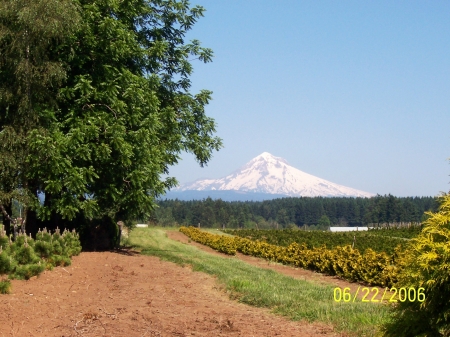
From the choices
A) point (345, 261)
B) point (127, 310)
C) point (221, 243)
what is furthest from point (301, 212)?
point (127, 310)

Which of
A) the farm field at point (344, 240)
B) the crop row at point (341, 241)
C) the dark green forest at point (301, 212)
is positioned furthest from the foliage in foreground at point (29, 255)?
the dark green forest at point (301, 212)

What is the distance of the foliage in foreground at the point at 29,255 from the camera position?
1025cm

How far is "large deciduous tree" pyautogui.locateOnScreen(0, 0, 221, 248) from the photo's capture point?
15680 mm

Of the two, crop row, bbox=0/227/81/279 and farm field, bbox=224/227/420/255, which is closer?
crop row, bbox=0/227/81/279

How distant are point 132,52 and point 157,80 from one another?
245 cm

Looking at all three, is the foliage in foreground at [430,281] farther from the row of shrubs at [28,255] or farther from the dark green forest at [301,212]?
the dark green forest at [301,212]

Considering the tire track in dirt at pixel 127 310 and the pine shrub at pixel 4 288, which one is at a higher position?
the pine shrub at pixel 4 288

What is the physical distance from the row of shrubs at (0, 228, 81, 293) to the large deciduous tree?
2655 millimetres

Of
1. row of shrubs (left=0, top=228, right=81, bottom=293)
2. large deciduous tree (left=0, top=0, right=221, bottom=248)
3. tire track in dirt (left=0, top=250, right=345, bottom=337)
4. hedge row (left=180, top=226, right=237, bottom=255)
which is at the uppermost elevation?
large deciduous tree (left=0, top=0, right=221, bottom=248)

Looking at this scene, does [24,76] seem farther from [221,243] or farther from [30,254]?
[221,243]

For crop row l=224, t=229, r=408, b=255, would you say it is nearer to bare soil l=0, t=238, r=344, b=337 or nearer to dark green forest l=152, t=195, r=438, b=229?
bare soil l=0, t=238, r=344, b=337

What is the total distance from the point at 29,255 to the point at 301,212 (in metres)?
153

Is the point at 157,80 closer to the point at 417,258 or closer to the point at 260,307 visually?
the point at 260,307

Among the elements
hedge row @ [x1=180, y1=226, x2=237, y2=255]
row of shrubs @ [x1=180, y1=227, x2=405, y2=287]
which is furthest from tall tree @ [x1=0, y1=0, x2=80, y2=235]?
hedge row @ [x1=180, y1=226, x2=237, y2=255]
